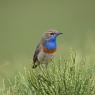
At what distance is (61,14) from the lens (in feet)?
22.4

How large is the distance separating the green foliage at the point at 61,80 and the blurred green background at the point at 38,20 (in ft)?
7.31

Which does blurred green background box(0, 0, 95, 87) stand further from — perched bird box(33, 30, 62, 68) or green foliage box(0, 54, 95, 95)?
green foliage box(0, 54, 95, 95)

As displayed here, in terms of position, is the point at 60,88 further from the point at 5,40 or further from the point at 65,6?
the point at 65,6

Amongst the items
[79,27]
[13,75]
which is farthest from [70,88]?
[79,27]

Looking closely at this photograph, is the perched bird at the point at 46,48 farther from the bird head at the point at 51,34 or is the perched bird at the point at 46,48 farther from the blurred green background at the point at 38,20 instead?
the blurred green background at the point at 38,20

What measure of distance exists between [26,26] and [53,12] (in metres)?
0.46

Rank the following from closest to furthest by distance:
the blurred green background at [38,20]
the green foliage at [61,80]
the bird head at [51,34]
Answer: the green foliage at [61,80], the bird head at [51,34], the blurred green background at [38,20]

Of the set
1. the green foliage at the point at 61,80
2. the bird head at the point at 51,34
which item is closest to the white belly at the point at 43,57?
the bird head at the point at 51,34

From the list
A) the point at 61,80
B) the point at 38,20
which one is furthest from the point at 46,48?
the point at 38,20

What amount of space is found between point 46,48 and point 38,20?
3028 millimetres

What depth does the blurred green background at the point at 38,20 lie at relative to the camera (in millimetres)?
5999

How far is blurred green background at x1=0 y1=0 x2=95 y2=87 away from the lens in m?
6.00

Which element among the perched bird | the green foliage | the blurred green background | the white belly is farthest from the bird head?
the blurred green background

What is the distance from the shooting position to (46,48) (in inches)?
157
